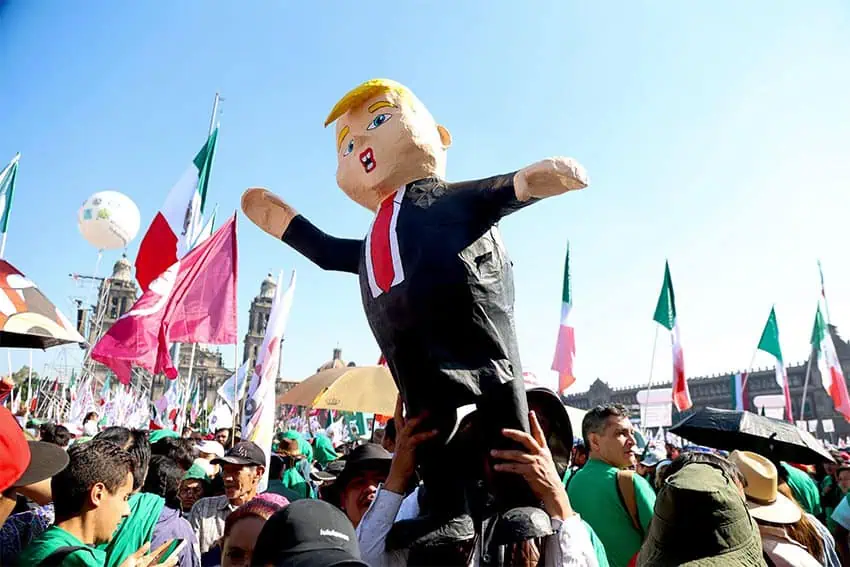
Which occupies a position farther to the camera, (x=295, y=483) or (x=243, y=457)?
(x=295, y=483)

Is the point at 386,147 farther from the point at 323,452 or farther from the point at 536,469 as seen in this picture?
the point at 323,452

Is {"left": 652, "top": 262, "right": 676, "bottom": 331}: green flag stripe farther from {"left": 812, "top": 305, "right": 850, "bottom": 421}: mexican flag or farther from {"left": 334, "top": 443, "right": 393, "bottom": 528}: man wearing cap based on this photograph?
{"left": 334, "top": 443, "right": 393, "bottom": 528}: man wearing cap

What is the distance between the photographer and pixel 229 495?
4.12m

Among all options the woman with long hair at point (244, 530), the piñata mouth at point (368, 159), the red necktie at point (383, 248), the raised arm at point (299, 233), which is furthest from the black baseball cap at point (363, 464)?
the piñata mouth at point (368, 159)

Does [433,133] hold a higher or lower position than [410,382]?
higher

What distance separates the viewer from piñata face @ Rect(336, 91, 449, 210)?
229 cm

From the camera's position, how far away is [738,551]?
1.44m

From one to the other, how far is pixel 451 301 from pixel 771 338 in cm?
1457

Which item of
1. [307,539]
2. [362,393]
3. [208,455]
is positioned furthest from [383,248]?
[208,455]

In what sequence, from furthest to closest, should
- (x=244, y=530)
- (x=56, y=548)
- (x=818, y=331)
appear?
(x=818, y=331), (x=244, y=530), (x=56, y=548)

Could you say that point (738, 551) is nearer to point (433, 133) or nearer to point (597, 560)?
point (597, 560)

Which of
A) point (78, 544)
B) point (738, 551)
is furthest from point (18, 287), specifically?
point (738, 551)

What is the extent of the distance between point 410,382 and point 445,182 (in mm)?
775

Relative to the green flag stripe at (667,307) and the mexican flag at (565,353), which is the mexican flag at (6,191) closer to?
the mexican flag at (565,353)
